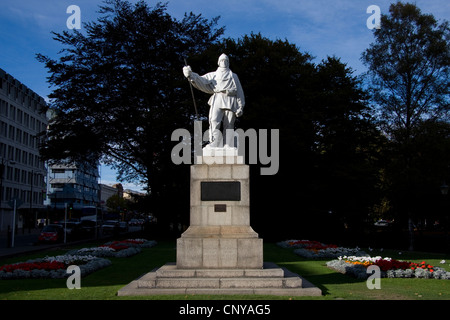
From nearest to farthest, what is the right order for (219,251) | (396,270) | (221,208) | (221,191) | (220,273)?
(220,273), (219,251), (221,208), (221,191), (396,270)

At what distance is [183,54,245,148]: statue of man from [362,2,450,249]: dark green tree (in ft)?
77.5

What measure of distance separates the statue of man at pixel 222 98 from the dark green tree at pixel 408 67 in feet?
77.5

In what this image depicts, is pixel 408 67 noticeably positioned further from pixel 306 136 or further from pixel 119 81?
pixel 119 81

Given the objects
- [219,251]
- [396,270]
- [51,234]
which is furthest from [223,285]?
[51,234]

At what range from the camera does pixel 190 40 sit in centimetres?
4216

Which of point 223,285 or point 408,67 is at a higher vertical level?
point 408,67

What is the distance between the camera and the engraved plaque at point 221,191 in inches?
516

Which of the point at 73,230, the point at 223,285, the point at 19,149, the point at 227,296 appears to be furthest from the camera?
the point at 19,149

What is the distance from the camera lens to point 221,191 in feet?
43.2

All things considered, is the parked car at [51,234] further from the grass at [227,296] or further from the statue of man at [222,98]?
the statue of man at [222,98]

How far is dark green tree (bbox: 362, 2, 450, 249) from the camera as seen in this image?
35.7m

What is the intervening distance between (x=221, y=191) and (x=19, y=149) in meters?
72.3

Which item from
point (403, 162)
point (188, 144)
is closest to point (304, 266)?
point (403, 162)

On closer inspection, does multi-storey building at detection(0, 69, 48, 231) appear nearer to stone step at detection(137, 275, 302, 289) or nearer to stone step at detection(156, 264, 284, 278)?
stone step at detection(156, 264, 284, 278)
